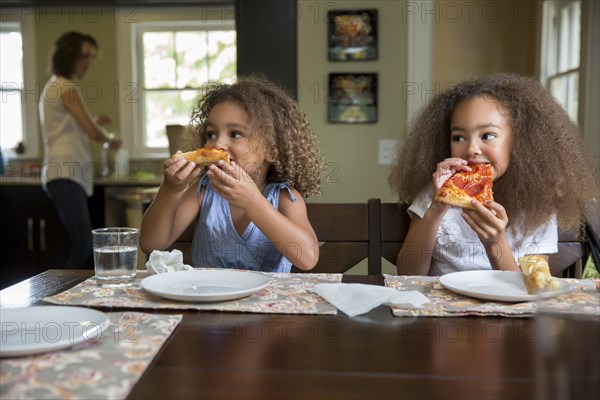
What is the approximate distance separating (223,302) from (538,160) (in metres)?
1.02

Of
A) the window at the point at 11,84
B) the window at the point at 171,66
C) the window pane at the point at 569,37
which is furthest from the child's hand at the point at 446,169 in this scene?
the window at the point at 11,84

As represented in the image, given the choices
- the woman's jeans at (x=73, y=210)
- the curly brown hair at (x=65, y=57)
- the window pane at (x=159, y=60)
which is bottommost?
the woman's jeans at (x=73, y=210)

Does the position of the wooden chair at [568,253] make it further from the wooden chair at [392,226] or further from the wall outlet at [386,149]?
the wall outlet at [386,149]

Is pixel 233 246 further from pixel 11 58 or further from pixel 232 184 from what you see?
pixel 11 58

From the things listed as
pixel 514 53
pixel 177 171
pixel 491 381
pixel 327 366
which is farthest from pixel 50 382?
pixel 514 53

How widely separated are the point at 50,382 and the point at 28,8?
5387 mm

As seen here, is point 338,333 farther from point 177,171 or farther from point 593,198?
point 593,198

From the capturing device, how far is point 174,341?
0.96 meters

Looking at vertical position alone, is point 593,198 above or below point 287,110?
below

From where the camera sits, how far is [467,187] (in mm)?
1621

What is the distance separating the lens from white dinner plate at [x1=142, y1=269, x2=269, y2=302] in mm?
1155

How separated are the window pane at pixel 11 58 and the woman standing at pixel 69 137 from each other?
213 cm

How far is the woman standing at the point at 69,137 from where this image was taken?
12.0 ft

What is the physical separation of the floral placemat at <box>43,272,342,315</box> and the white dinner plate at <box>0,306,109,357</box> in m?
0.13
